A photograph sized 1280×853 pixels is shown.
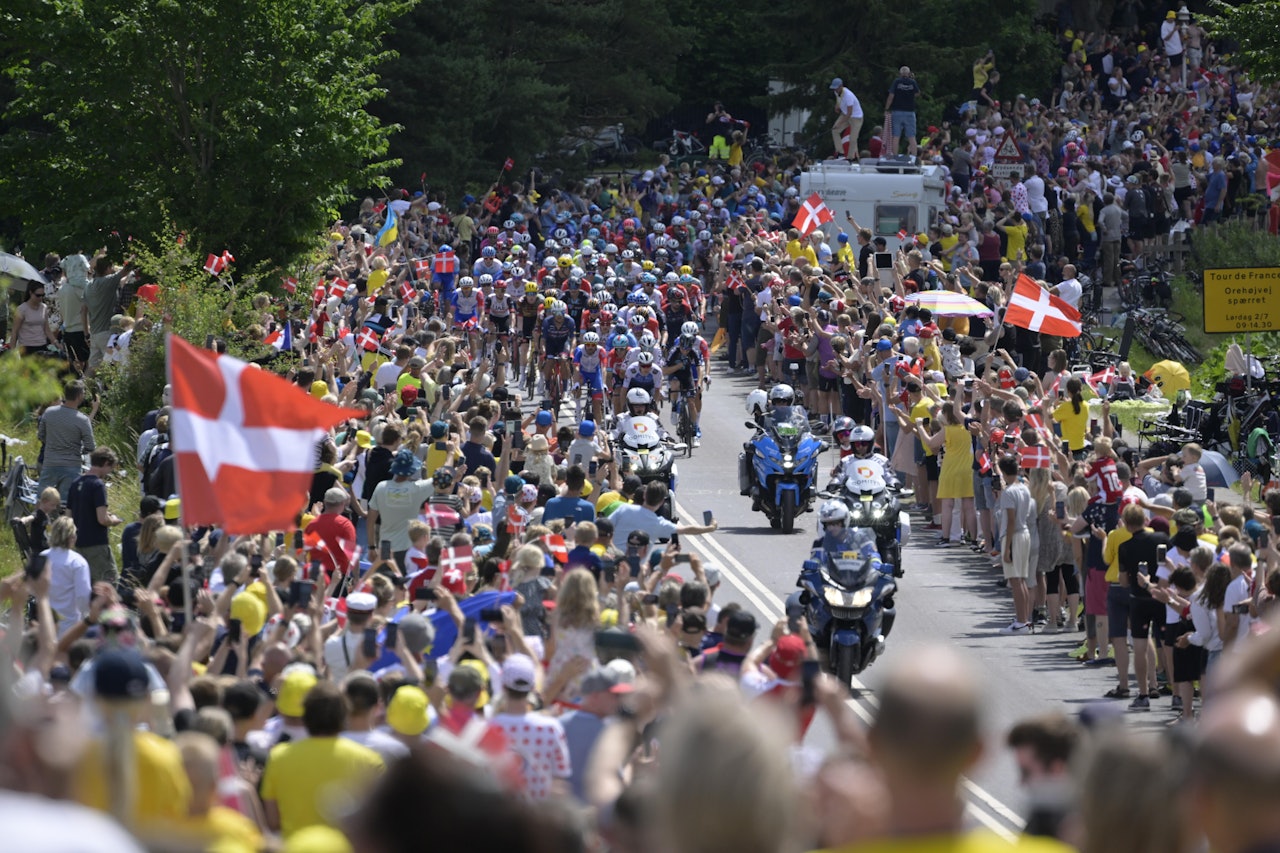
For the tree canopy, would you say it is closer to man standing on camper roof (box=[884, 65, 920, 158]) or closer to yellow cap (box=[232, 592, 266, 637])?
man standing on camper roof (box=[884, 65, 920, 158])

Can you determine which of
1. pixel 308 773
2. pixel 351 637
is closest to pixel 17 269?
pixel 351 637

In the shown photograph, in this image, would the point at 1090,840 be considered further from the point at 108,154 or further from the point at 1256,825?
the point at 108,154

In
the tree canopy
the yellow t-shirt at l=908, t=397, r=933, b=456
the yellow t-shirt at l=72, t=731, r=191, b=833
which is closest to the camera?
the yellow t-shirt at l=72, t=731, r=191, b=833

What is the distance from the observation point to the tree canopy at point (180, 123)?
2820 centimetres

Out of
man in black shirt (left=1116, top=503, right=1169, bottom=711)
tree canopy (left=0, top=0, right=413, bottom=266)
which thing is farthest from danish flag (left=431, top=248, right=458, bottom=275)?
man in black shirt (left=1116, top=503, right=1169, bottom=711)

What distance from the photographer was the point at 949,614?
19938mm

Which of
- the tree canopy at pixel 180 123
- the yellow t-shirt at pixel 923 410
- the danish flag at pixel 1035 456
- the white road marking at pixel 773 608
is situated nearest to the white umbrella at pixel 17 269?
the tree canopy at pixel 180 123

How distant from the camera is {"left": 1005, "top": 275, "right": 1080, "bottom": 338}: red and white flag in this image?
24.1 meters

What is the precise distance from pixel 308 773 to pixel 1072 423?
605 inches

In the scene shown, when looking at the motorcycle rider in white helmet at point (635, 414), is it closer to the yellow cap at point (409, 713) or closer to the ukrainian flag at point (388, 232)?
the ukrainian flag at point (388, 232)

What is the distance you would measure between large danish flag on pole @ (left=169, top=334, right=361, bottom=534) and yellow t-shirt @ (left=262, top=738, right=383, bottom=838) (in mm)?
2921

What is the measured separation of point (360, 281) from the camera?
97.7 ft

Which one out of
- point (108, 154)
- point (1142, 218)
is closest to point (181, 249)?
point (108, 154)

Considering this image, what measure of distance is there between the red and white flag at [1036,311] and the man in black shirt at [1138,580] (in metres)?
7.76
